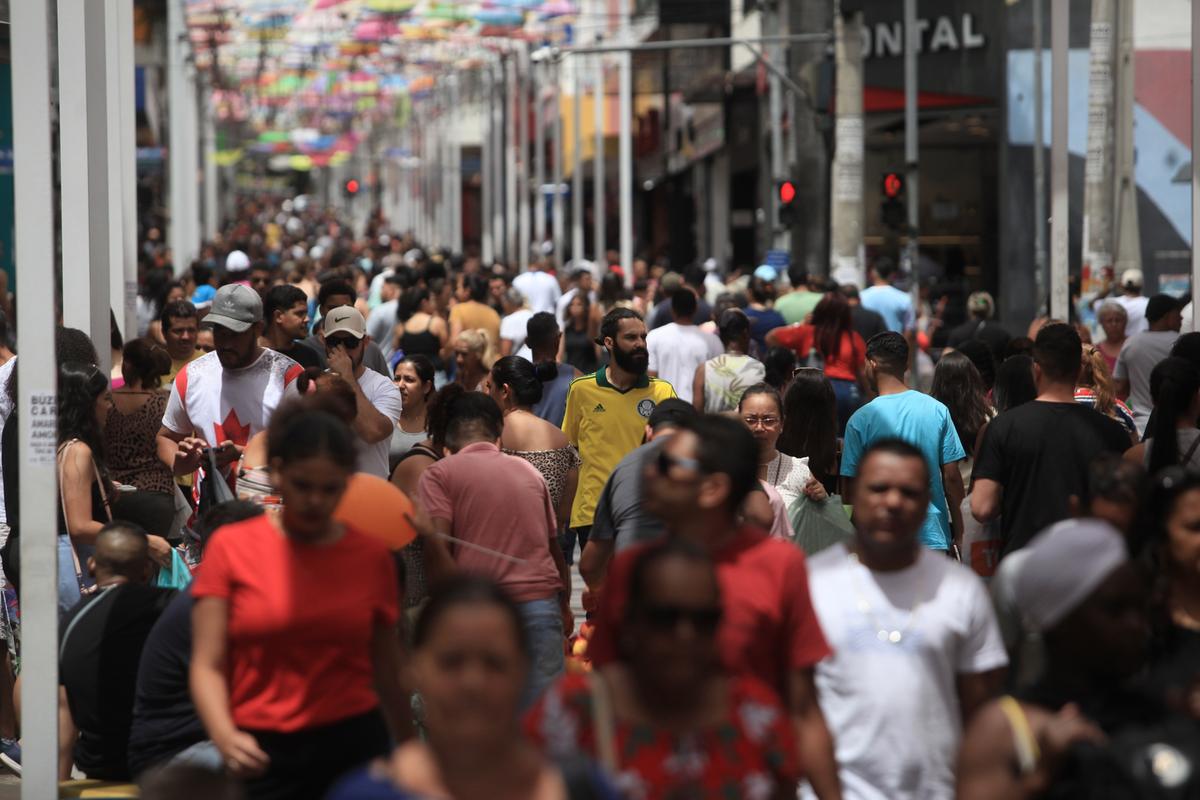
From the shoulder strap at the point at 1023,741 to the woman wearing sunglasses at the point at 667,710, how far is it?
1.68ft

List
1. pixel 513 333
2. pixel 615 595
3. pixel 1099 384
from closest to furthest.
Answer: pixel 615 595 < pixel 1099 384 < pixel 513 333

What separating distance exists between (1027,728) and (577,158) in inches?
1784

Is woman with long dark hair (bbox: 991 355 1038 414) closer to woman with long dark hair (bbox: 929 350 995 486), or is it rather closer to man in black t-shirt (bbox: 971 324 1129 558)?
woman with long dark hair (bbox: 929 350 995 486)

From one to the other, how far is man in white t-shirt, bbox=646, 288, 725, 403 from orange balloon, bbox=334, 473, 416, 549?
7418 mm

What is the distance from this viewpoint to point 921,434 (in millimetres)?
9344

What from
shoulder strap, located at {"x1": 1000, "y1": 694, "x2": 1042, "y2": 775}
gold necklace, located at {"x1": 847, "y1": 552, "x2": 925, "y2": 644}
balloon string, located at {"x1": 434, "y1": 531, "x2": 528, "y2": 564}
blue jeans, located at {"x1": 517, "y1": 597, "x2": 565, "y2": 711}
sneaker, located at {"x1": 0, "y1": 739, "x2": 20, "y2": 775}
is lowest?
sneaker, located at {"x1": 0, "y1": 739, "x2": 20, "y2": 775}

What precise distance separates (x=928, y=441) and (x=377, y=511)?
3558mm

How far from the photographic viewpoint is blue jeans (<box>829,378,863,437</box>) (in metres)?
13.9

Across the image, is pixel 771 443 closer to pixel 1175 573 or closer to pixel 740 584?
pixel 1175 573

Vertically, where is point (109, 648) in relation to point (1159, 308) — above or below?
below

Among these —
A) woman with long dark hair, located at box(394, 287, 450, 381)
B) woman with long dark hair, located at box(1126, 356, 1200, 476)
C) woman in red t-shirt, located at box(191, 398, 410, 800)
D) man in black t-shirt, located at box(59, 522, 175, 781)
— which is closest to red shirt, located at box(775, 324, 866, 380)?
woman with long dark hair, located at box(394, 287, 450, 381)

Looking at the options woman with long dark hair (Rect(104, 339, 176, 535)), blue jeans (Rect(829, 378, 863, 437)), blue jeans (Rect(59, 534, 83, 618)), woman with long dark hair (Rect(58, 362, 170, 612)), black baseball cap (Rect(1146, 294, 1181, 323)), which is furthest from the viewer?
black baseball cap (Rect(1146, 294, 1181, 323))

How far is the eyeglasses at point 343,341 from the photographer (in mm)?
9602

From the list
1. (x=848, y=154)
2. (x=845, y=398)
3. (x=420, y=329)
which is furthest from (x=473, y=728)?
(x=848, y=154)
